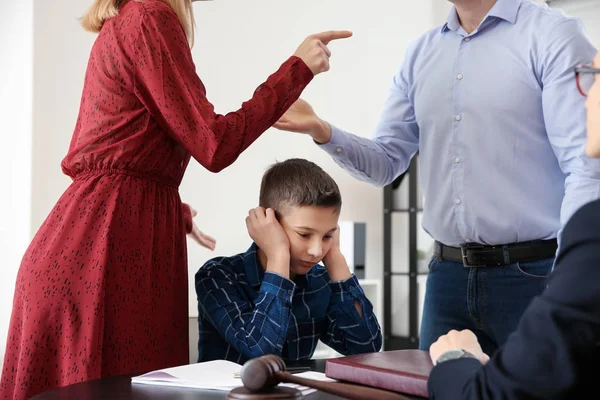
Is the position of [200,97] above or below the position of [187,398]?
above

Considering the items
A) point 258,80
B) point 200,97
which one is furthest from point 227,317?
point 258,80

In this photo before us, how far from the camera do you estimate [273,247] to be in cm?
176

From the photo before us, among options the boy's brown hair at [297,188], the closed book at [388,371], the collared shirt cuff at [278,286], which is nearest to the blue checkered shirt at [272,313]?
the collared shirt cuff at [278,286]

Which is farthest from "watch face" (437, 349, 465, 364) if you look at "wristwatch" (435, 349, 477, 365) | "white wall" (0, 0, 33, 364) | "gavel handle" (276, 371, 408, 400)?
"white wall" (0, 0, 33, 364)

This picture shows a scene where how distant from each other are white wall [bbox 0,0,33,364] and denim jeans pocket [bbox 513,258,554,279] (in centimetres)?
263

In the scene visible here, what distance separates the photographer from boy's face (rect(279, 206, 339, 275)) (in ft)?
5.91

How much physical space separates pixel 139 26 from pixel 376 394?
2.97ft

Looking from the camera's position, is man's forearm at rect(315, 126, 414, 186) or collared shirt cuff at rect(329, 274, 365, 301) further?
man's forearm at rect(315, 126, 414, 186)

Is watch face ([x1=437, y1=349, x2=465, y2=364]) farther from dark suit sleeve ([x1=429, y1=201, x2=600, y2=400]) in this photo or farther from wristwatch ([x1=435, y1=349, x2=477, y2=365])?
dark suit sleeve ([x1=429, y1=201, x2=600, y2=400])

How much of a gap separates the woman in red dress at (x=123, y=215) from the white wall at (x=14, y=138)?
228 cm

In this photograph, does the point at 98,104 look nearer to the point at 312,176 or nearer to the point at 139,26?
the point at 139,26

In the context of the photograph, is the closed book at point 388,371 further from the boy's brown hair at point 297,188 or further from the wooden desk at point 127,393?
the boy's brown hair at point 297,188

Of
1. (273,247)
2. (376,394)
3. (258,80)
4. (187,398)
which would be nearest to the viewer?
(376,394)

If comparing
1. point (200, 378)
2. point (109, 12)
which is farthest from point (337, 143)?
point (200, 378)
